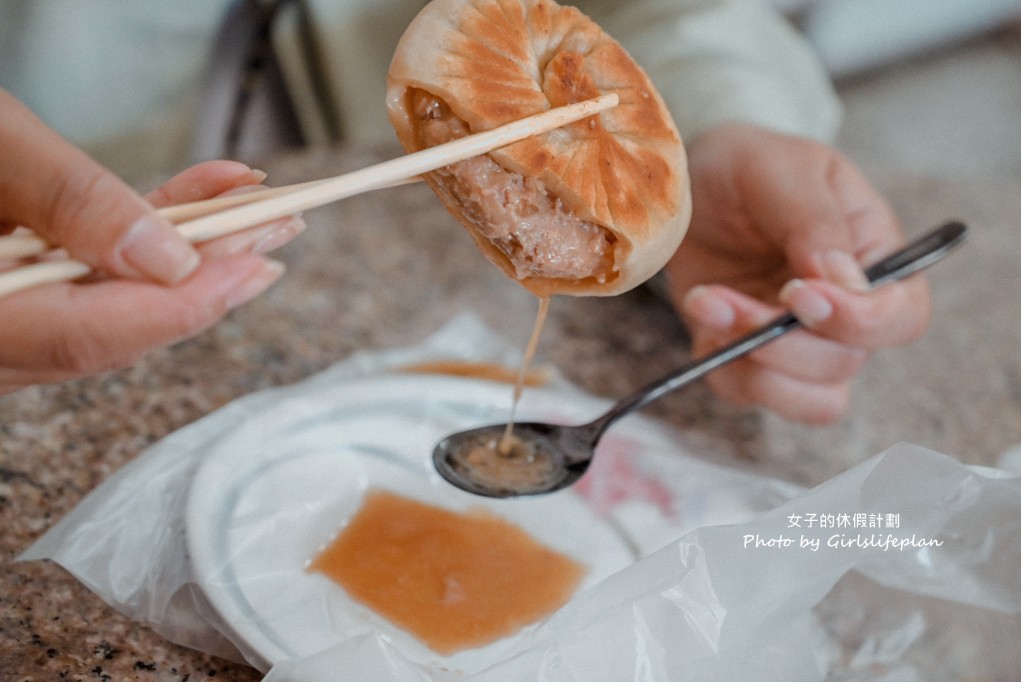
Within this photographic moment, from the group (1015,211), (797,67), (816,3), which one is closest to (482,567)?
(797,67)

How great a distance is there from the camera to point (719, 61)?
1450mm

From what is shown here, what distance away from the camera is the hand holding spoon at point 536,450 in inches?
36.1

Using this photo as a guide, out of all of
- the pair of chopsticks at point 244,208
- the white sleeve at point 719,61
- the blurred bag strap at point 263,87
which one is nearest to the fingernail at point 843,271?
the white sleeve at point 719,61

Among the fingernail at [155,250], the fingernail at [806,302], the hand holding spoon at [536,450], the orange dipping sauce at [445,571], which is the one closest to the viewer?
the fingernail at [155,250]

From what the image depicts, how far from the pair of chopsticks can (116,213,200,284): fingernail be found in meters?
0.01

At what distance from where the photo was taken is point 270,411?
95 centimetres

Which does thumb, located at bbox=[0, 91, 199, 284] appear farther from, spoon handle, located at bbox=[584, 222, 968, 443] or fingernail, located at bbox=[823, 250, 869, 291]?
fingernail, located at bbox=[823, 250, 869, 291]

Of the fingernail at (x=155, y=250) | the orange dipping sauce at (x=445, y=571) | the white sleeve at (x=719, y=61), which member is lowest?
the orange dipping sauce at (x=445, y=571)

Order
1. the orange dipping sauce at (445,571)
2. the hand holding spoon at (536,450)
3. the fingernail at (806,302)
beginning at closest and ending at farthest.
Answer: the orange dipping sauce at (445,571) → the hand holding spoon at (536,450) → the fingernail at (806,302)

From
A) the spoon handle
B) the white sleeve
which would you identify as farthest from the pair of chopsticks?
the white sleeve

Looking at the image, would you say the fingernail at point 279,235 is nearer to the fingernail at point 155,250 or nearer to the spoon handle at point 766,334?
the fingernail at point 155,250

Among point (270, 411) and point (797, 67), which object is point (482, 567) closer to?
point (270, 411)

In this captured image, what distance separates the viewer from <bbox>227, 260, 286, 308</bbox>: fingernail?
56 centimetres

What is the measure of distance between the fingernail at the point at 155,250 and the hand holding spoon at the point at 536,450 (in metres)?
0.43
